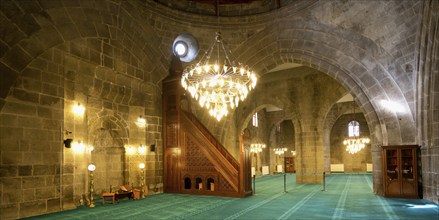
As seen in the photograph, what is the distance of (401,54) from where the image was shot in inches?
348

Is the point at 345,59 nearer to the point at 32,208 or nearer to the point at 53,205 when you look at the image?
the point at 53,205

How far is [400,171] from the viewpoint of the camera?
924cm

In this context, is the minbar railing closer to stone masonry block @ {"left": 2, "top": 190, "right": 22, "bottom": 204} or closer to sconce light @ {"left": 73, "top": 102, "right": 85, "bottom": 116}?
sconce light @ {"left": 73, "top": 102, "right": 85, "bottom": 116}

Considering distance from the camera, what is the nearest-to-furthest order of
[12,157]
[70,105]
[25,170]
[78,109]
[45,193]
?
[12,157]
[25,170]
[45,193]
[70,105]
[78,109]

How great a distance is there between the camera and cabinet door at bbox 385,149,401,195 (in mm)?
9289

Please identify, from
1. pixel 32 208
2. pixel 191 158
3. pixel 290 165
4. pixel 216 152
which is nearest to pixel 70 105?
pixel 32 208

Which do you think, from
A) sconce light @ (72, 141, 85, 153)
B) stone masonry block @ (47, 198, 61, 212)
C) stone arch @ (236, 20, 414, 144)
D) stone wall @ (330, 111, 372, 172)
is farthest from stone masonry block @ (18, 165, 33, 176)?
stone wall @ (330, 111, 372, 172)

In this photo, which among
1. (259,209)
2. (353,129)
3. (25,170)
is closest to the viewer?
(25,170)

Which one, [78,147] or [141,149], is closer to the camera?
[78,147]

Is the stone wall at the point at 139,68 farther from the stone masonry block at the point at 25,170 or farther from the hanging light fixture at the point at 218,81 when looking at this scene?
the hanging light fixture at the point at 218,81

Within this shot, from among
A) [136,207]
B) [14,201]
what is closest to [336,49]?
[136,207]

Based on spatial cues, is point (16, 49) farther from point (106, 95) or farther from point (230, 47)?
point (230, 47)

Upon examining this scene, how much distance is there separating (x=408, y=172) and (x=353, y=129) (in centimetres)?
1717


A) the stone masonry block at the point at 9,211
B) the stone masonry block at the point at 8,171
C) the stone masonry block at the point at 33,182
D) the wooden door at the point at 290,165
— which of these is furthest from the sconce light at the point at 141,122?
the wooden door at the point at 290,165
